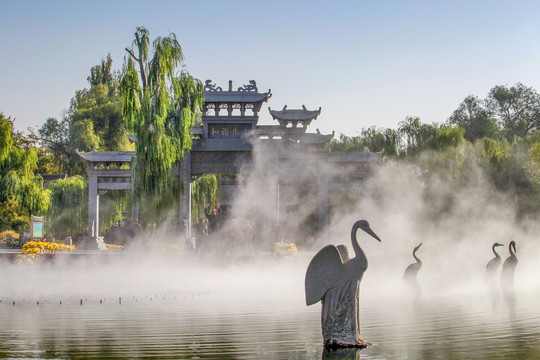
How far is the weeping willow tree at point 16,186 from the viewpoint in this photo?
98.0 ft

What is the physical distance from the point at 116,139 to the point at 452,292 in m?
38.7

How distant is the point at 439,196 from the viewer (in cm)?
3219

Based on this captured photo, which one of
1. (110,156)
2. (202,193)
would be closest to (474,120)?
(202,193)

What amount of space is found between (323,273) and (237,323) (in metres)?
2.49

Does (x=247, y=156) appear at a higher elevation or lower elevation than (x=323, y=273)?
higher

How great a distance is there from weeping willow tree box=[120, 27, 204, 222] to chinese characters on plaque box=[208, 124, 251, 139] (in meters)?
3.86

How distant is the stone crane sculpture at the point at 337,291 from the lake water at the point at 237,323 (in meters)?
0.25

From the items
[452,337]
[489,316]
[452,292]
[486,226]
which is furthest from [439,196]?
[452,337]

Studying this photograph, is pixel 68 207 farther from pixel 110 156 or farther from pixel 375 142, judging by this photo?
pixel 375 142

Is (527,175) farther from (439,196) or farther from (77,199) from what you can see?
(77,199)

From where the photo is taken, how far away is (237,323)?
9602 mm

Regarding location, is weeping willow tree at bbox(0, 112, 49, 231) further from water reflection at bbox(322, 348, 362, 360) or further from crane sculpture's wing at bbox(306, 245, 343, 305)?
water reflection at bbox(322, 348, 362, 360)

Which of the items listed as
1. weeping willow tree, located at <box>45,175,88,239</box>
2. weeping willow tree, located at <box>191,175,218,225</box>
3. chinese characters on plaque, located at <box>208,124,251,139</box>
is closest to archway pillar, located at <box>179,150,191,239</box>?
chinese characters on plaque, located at <box>208,124,251,139</box>

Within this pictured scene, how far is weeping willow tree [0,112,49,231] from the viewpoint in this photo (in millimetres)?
29859
